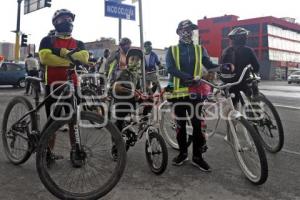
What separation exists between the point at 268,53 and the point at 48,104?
67696 mm

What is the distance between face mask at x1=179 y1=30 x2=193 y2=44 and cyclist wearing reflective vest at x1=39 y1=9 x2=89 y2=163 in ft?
4.14

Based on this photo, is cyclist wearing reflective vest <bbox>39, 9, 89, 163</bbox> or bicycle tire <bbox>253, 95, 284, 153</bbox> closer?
cyclist wearing reflective vest <bbox>39, 9, 89, 163</bbox>

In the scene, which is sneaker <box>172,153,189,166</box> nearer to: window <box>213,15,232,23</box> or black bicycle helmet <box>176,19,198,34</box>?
black bicycle helmet <box>176,19,198,34</box>

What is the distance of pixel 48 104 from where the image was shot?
4438 mm

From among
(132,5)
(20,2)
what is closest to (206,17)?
(20,2)

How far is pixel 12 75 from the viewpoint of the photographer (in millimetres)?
20531

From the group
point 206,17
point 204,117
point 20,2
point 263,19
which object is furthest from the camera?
point 206,17

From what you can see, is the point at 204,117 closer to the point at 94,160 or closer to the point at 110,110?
the point at 110,110

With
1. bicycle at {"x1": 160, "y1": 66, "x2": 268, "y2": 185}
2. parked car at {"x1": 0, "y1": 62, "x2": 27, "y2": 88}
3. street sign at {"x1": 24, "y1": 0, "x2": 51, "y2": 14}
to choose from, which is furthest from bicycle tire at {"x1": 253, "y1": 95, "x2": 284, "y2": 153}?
street sign at {"x1": 24, "y1": 0, "x2": 51, "y2": 14}

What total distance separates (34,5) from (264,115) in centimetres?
2425

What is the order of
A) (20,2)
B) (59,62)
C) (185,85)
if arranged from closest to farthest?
(59,62), (185,85), (20,2)

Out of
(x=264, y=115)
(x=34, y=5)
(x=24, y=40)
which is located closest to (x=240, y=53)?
(x=264, y=115)

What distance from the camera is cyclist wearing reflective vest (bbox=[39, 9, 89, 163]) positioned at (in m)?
4.19

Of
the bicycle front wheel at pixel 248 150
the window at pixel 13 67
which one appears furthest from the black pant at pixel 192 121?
the window at pixel 13 67
